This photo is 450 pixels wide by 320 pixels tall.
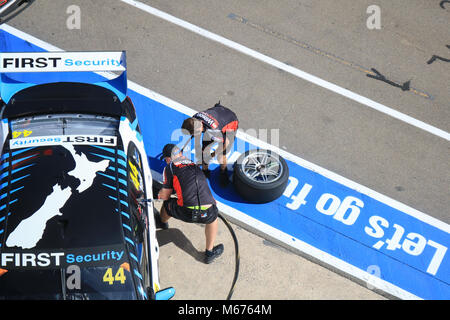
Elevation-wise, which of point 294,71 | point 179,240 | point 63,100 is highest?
point 63,100

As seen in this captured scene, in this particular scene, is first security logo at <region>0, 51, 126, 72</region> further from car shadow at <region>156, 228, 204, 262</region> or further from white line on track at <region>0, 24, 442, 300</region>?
car shadow at <region>156, 228, 204, 262</region>

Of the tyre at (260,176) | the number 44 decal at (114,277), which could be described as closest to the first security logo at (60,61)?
the tyre at (260,176)

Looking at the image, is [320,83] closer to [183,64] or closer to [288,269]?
[183,64]

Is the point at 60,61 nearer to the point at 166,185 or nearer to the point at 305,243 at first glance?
the point at 166,185

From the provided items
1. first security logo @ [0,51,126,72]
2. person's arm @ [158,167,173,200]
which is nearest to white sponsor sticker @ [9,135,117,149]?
person's arm @ [158,167,173,200]

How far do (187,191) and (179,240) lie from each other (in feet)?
3.63

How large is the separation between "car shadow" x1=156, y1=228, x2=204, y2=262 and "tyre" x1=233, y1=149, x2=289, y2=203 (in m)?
1.06

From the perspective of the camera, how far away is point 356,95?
8742 mm

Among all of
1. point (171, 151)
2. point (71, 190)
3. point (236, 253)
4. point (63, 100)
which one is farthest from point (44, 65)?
point (236, 253)

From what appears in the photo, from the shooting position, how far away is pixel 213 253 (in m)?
6.24

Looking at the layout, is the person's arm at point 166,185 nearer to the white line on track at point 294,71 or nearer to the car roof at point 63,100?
the car roof at point 63,100
